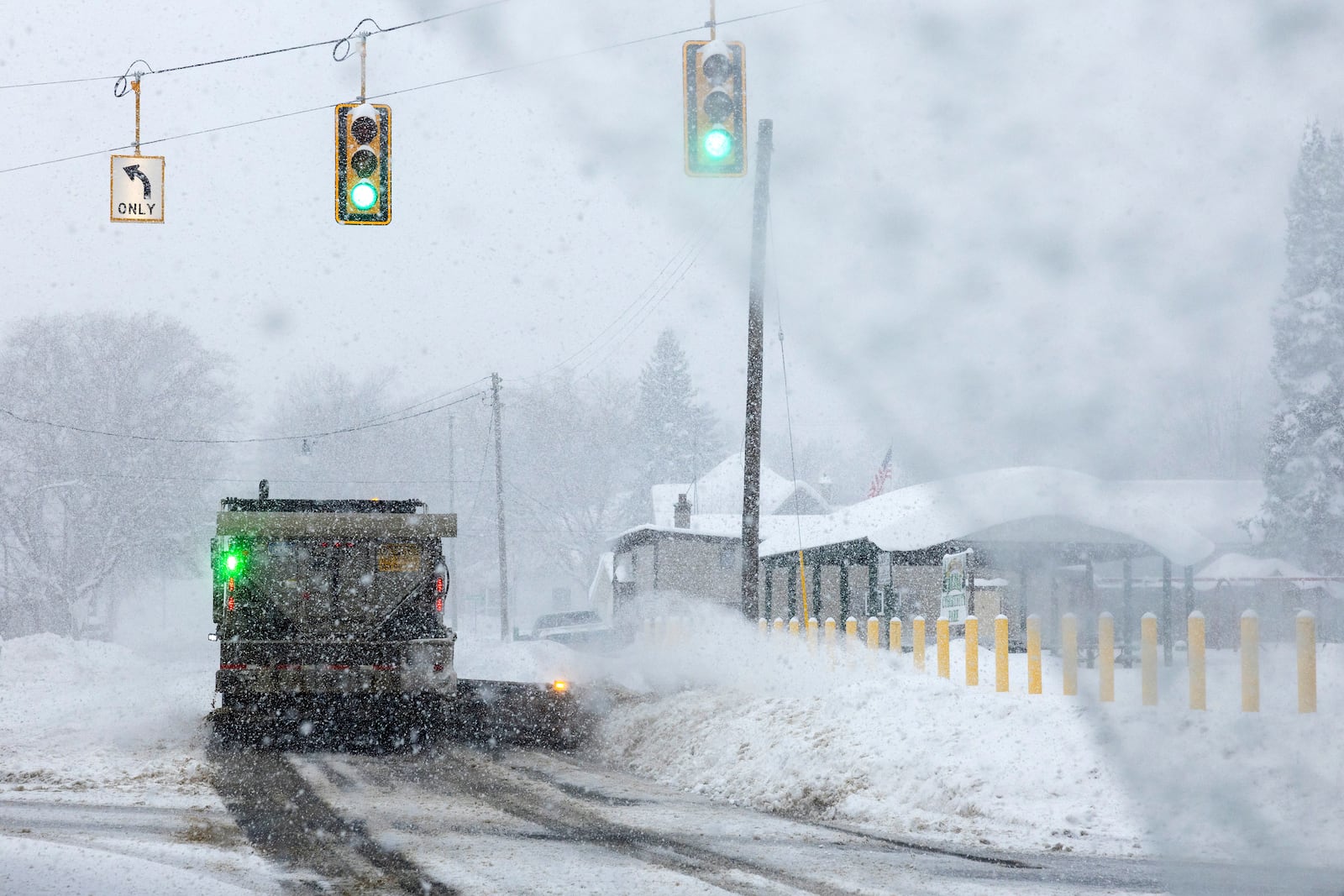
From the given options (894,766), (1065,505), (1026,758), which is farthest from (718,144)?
(1065,505)

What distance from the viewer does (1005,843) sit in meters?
8.59

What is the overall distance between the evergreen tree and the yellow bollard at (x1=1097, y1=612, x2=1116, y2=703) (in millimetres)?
77097

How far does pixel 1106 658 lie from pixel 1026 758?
2.35 meters

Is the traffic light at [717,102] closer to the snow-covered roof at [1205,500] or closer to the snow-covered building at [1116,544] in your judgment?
the snow-covered building at [1116,544]

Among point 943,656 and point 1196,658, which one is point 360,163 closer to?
point 943,656

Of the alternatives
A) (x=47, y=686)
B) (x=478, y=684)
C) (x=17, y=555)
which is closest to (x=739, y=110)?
(x=478, y=684)

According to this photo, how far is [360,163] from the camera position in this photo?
14.4 meters

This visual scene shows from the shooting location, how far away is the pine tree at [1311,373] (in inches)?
166

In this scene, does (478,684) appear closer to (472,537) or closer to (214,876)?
(214,876)

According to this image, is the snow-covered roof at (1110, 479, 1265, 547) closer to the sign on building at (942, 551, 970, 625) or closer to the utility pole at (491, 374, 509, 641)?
the sign on building at (942, 551, 970, 625)

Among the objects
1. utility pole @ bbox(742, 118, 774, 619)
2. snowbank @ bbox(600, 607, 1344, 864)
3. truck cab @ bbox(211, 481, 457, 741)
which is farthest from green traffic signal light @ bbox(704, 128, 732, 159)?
utility pole @ bbox(742, 118, 774, 619)

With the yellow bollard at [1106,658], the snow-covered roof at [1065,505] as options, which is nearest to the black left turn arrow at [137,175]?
the snow-covered roof at [1065,505]

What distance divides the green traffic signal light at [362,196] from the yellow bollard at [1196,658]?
9.45 m

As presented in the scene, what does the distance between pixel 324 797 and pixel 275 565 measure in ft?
13.7
